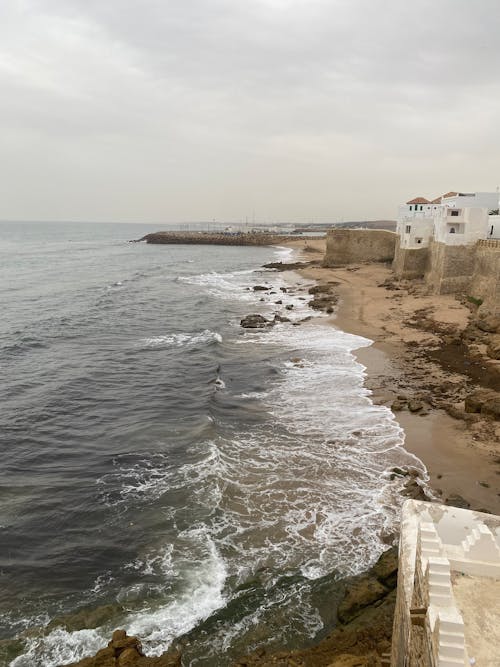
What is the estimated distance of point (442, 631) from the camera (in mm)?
4102

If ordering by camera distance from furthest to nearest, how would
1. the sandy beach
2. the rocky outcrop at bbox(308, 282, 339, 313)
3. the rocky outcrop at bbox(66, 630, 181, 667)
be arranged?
the rocky outcrop at bbox(308, 282, 339, 313) → the sandy beach → the rocky outcrop at bbox(66, 630, 181, 667)

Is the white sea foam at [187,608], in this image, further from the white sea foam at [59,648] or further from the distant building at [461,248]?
the distant building at [461,248]

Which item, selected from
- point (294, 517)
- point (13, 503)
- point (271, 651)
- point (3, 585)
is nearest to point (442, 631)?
point (271, 651)

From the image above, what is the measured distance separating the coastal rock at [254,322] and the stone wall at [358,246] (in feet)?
94.3

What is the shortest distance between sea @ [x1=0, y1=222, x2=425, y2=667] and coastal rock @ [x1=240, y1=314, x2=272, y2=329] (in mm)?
3641

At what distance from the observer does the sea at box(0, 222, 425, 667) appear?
7.88 metres

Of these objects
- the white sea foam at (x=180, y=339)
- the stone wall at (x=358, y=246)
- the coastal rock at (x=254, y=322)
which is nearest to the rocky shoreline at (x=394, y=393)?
the coastal rock at (x=254, y=322)

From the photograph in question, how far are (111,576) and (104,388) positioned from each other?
10.4m

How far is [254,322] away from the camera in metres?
29.0

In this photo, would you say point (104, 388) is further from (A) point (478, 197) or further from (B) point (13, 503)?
(A) point (478, 197)

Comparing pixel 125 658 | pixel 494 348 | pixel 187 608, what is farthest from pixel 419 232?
pixel 125 658

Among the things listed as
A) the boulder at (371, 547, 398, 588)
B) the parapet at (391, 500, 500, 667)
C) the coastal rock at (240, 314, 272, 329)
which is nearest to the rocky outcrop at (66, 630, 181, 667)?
the parapet at (391, 500, 500, 667)

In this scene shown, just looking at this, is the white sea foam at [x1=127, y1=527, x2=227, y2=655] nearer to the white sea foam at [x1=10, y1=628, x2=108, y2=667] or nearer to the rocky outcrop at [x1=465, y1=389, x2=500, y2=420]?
the white sea foam at [x1=10, y1=628, x2=108, y2=667]

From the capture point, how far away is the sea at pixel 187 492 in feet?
25.8
